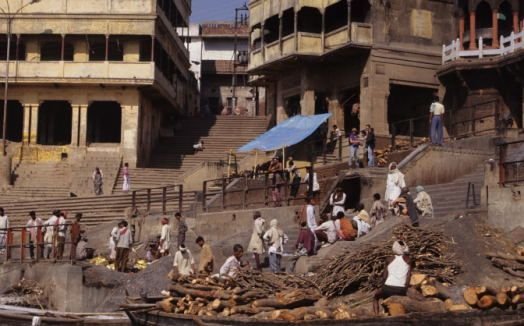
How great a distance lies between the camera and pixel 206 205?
93.8 feet

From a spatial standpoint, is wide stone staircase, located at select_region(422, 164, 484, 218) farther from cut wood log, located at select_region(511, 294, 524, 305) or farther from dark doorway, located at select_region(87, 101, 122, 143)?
dark doorway, located at select_region(87, 101, 122, 143)

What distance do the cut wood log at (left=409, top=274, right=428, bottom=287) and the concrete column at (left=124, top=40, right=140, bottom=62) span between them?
106ft

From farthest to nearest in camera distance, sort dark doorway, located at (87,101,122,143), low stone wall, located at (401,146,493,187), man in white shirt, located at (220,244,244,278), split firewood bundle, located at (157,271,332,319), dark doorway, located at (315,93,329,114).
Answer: dark doorway, located at (87,101,122,143)
dark doorway, located at (315,93,329,114)
low stone wall, located at (401,146,493,187)
man in white shirt, located at (220,244,244,278)
split firewood bundle, located at (157,271,332,319)

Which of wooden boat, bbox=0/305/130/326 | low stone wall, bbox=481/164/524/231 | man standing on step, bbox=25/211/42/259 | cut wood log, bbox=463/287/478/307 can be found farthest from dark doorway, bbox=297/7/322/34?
cut wood log, bbox=463/287/478/307

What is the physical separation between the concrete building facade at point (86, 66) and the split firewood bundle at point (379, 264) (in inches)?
1134

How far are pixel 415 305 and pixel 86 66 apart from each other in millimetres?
33024

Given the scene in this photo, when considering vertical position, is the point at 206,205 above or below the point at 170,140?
below

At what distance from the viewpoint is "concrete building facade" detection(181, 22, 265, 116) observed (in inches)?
2413

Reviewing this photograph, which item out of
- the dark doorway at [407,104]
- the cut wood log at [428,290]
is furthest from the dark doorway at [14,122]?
the cut wood log at [428,290]

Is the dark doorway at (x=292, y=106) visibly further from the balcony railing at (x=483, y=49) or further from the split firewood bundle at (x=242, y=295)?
the split firewood bundle at (x=242, y=295)

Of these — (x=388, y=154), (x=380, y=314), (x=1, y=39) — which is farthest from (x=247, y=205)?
(x=1, y=39)

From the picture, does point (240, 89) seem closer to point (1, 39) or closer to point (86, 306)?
point (1, 39)

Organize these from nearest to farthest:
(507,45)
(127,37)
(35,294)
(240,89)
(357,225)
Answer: (357,225), (35,294), (507,45), (127,37), (240,89)

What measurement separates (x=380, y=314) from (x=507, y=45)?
2146 centimetres
